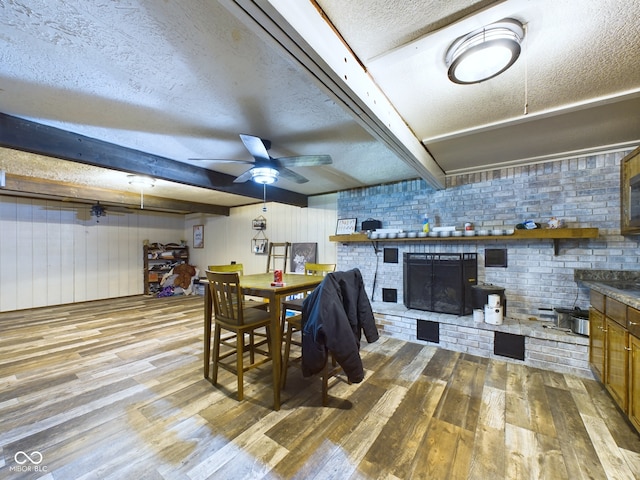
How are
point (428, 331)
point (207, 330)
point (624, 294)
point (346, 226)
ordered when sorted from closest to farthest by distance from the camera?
point (624, 294) < point (207, 330) < point (428, 331) < point (346, 226)

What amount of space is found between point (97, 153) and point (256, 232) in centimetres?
374

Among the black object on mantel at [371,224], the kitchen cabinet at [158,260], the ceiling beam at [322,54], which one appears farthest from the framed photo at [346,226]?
the kitchen cabinet at [158,260]

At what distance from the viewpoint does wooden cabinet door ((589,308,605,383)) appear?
2.15m

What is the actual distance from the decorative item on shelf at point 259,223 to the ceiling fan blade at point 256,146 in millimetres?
3491

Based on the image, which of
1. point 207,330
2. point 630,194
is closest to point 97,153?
point 207,330

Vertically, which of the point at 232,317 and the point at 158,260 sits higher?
the point at 158,260

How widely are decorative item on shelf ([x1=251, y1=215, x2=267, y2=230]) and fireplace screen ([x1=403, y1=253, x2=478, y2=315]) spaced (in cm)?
337

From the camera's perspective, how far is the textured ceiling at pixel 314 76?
1.15 metres

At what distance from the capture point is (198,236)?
7262mm

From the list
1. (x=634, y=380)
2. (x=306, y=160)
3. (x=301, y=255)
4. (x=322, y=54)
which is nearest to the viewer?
(x=322, y=54)

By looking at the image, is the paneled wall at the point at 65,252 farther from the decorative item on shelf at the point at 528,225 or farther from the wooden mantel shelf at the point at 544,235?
the decorative item on shelf at the point at 528,225

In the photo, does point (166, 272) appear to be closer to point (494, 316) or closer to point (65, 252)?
point (65, 252)

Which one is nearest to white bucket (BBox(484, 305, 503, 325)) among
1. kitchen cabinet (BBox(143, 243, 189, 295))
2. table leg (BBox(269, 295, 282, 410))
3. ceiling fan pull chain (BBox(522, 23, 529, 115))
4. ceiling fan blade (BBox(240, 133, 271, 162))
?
ceiling fan pull chain (BBox(522, 23, 529, 115))

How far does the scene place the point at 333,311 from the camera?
1858mm
